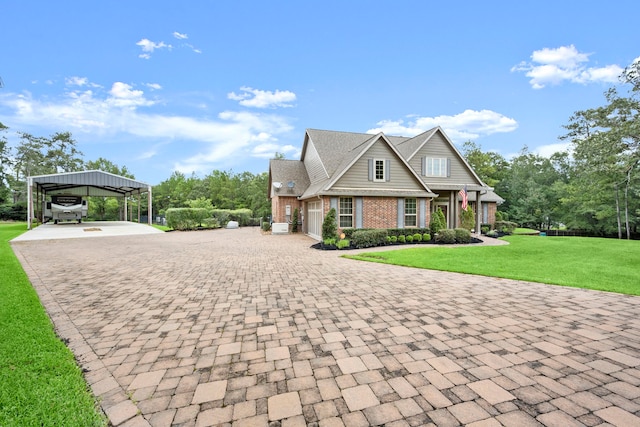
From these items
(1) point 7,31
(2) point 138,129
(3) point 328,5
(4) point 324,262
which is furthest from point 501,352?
(2) point 138,129

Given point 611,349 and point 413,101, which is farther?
point 413,101

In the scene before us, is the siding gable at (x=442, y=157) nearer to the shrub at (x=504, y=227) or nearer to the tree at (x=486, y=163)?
the shrub at (x=504, y=227)

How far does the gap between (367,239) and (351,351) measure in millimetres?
9769

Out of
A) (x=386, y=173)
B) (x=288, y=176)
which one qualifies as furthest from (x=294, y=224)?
(x=386, y=173)

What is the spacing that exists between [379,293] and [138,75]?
18.1m

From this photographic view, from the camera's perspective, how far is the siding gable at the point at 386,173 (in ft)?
49.7

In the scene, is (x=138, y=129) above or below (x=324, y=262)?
above

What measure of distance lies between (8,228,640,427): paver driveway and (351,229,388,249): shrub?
6232mm

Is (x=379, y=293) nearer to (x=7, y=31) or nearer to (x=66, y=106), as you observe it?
(x=7, y=31)

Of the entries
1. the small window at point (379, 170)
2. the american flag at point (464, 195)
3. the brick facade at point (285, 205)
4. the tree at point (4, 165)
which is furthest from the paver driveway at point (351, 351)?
the tree at point (4, 165)

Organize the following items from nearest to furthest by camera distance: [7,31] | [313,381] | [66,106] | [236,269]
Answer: [313,381] < [236,269] < [7,31] < [66,106]

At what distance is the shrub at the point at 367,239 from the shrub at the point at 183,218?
581 inches

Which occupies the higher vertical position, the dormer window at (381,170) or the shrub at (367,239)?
the dormer window at (381,170)

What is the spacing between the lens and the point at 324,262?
8.89 metres
